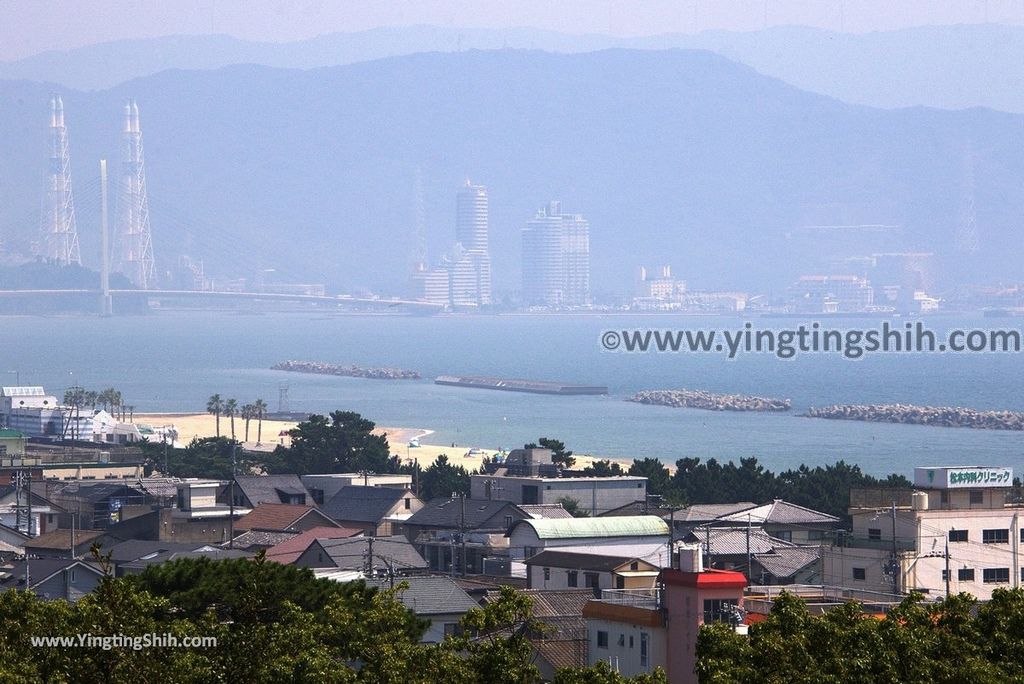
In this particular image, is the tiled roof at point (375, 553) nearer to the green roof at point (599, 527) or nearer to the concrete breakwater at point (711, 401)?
the green roof at point (599, 527)

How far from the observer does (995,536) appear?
16.7 metres

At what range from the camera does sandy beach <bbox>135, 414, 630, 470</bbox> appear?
39.1m

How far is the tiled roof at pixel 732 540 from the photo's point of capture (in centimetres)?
1764

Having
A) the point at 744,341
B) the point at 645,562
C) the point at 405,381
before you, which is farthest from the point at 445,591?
the point at 744,341

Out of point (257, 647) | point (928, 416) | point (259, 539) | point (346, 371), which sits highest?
point (257, 647)

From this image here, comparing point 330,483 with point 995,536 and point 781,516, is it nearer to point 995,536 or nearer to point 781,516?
point 781,516

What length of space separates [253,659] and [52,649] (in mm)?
1003

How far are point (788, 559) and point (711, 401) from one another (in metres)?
57.1

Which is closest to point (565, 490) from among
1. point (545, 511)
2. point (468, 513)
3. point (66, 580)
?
point (545, 511)

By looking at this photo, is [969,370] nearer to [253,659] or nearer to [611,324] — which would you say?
[611,324]

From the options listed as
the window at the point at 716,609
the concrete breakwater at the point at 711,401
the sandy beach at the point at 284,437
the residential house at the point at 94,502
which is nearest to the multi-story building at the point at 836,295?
the concrete breakwater at the point at 711,401

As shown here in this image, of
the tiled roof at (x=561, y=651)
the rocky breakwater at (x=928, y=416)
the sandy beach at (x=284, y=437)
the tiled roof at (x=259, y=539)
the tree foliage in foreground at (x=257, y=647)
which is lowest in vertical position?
the rocky breakwater at (x=928, y=416)

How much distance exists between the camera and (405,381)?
3573 inches

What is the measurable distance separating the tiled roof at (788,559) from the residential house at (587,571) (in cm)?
214
